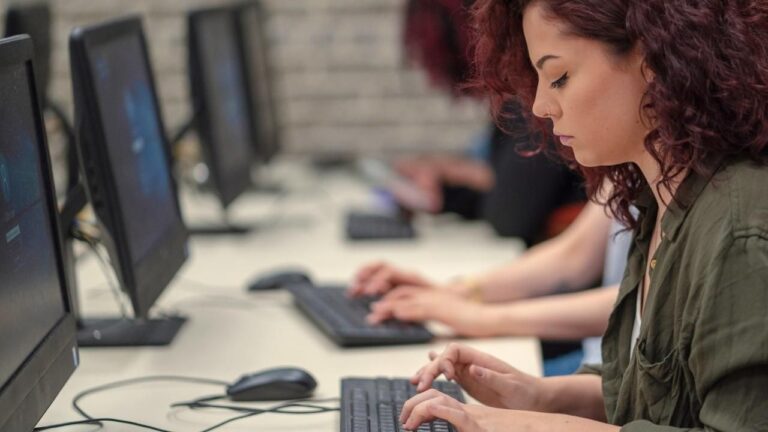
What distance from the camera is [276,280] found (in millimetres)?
2006

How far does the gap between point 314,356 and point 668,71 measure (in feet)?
2.58

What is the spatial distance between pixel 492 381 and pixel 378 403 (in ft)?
0.49

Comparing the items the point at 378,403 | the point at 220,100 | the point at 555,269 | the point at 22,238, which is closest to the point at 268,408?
the point at 378,403

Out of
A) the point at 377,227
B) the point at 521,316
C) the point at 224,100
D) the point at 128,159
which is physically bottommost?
the point at 377,227

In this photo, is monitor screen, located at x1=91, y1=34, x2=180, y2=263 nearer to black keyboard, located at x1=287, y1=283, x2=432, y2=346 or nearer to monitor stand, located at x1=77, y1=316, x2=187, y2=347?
monitor stand, located at x1=77, y1=316, x2=187, y2=347

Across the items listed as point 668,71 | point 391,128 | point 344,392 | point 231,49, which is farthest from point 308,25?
point 668,71

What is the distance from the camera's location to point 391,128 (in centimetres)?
343

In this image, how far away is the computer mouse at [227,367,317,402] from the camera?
4.59 ft

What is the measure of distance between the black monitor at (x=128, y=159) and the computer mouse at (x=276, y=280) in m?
0.19

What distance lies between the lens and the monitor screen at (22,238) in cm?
108

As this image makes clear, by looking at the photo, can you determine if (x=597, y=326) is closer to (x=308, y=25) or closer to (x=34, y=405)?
(x=34, y=405)

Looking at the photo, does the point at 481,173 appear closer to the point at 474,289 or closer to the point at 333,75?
the point at 333,75

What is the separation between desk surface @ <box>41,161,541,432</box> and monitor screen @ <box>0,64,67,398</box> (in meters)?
0.20

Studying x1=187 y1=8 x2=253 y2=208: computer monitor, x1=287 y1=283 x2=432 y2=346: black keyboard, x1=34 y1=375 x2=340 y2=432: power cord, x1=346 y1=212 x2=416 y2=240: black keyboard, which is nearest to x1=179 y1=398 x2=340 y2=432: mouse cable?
x1=34 y1=375 x2=340 y2=432: power cord
